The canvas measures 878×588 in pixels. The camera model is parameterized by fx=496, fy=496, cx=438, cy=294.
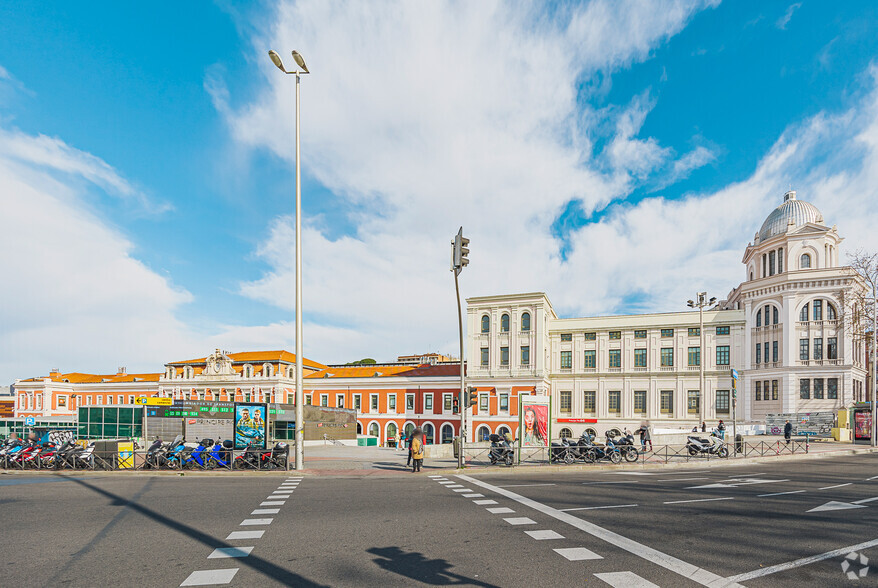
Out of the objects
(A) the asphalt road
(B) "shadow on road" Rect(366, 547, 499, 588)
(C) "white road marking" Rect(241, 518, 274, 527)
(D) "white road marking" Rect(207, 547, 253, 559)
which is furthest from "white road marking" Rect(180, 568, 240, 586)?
(C) "white road marking" Rect(241, 518, 274, 527)

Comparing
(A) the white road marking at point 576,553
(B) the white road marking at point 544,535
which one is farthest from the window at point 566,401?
(A) the white road marking at point 576,553

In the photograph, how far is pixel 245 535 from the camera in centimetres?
830

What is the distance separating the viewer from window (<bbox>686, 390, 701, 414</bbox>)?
53.5 meters

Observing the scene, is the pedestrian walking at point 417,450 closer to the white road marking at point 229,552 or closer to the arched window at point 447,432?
the white road marking at point 229,552

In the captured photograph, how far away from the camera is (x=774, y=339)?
49969 millimetres

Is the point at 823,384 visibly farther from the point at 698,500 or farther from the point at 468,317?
the point at 698,500

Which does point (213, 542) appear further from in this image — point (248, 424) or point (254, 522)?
point (248, 424)

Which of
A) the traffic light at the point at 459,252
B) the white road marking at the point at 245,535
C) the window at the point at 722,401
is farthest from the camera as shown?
the window at the point at 722,401

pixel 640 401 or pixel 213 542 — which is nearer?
pixel 213 542

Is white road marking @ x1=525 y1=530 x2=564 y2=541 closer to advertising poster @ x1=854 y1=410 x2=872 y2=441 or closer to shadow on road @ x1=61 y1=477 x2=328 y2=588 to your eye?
shadow on road @ x1=61 y1=477 x2=328 y2=588

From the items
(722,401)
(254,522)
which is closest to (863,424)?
(722,401)

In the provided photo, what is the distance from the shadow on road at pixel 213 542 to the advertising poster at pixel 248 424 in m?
14.1

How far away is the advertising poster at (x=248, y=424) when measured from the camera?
26.3 meters

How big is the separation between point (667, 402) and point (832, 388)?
14688 millimetres
